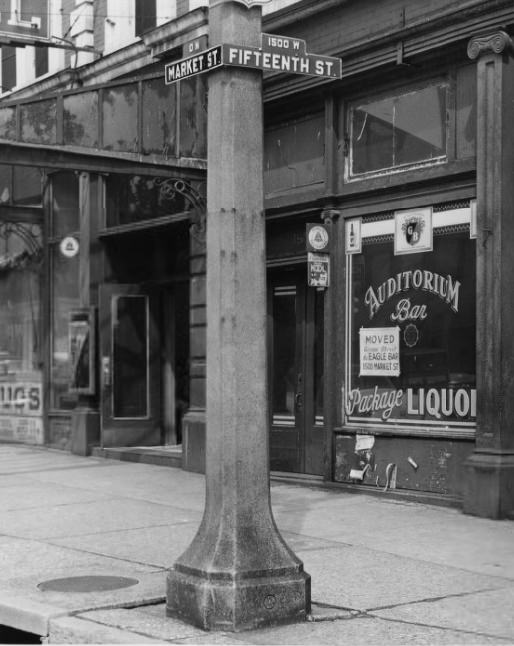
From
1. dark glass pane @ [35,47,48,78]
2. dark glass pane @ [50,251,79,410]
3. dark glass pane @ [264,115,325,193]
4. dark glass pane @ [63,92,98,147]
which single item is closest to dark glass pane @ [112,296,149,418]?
dark glass pane @ [50,251,79,410]

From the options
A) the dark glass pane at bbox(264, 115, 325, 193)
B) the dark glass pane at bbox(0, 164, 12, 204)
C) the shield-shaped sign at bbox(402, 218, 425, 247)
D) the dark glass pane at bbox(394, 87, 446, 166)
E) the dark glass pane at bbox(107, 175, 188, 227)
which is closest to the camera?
the dark glass pane at bbox(394, 87, 446, 166)

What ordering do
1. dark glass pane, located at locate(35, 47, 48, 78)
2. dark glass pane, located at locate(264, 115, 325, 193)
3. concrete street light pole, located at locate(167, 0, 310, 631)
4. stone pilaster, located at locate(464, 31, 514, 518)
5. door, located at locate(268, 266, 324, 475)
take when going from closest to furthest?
concrete street light pole, located at locate(167, 0, 310, 631) < stone pilaster, located at locate(464, 31, 514, 518) < dark glass pane, located at locate(264, 115, 325, 193) < door, located at locate(268, 266, 324, 475) < dark glass pane, located at locate(35, 47, 48, 78)

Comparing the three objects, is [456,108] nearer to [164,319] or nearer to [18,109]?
[18,109]

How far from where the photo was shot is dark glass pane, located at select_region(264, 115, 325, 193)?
13320mm

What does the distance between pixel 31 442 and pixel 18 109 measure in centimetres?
633

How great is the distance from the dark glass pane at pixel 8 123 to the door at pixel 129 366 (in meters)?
2.95

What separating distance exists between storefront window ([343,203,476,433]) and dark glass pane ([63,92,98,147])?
3.74m

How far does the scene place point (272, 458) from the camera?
1400 cm

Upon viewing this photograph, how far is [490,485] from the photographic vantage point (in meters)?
10.6

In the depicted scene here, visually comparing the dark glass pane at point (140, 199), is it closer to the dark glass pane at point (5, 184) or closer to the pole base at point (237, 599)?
the dark glass pane at point (5, 184)

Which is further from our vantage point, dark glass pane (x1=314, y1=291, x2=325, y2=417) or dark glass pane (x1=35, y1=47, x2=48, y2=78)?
dark glass pane (x1=35, y1=47, x2=48, y2=78)

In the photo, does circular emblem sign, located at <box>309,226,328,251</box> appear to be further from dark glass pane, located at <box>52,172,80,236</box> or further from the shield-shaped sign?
dark glass pane, located at <box>52,172,80,236</box>

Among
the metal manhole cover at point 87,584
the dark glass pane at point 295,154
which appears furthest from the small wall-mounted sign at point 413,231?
the metal manhole cover at point 87,584

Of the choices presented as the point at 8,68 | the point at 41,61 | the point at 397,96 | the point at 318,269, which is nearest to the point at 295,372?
the point at 318,269
